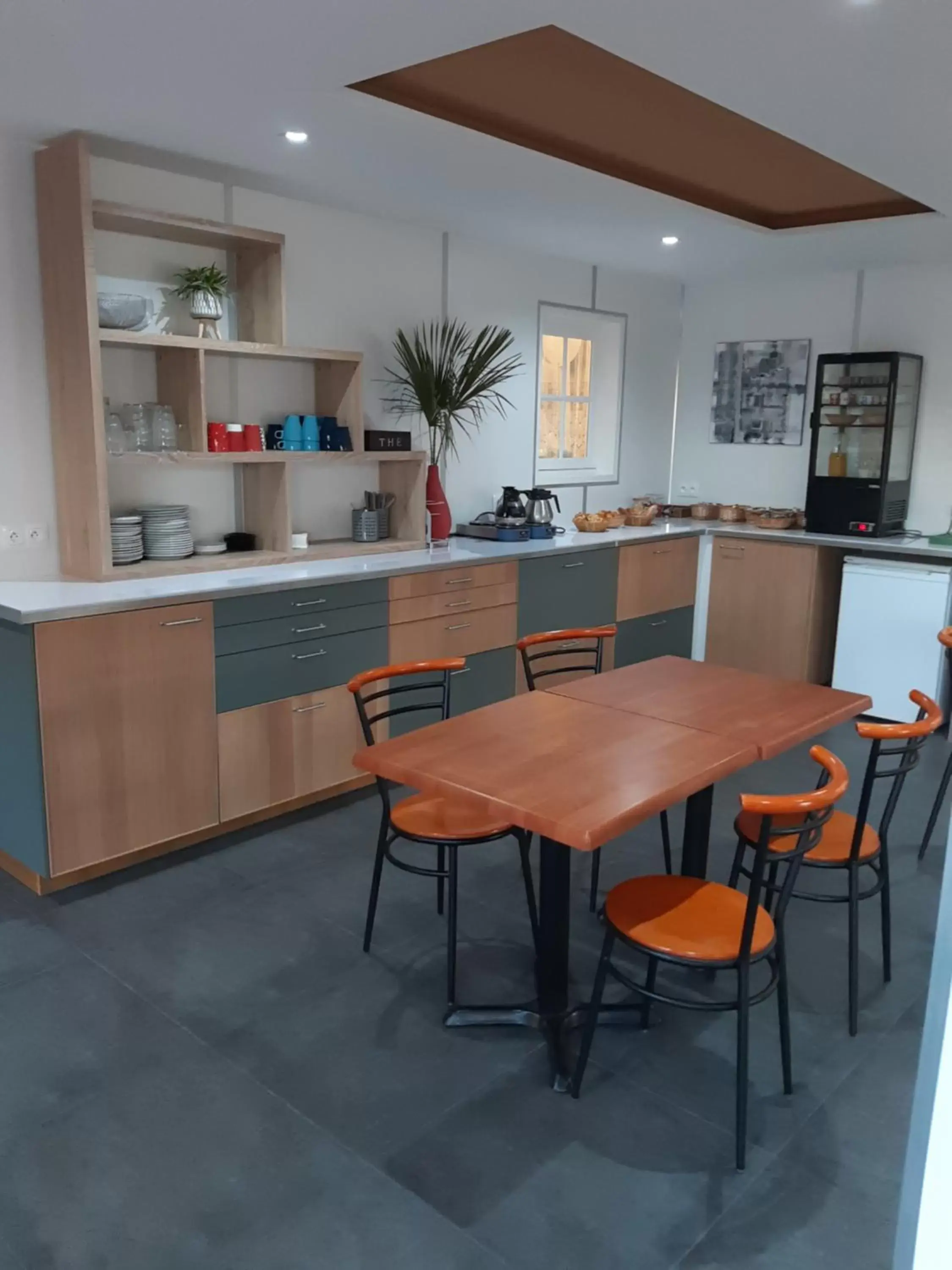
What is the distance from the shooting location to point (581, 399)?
6215 millimetres

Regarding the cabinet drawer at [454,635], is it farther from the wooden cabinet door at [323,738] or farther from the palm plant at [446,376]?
the palm plant at [446,376]

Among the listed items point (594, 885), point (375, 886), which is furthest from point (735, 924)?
point (375, 886)

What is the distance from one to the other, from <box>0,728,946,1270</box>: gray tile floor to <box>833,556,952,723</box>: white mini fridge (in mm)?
2280

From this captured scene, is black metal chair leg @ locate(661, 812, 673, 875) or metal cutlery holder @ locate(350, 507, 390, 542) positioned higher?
metal cutlery holder @ locate(350, 507, 390, 542)

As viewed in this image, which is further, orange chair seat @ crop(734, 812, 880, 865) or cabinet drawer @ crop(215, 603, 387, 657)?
cabinet drawer @ crop(215, 603, 387, 657)

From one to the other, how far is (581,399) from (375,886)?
412 centimetres

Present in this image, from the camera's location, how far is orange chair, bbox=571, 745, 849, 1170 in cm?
203

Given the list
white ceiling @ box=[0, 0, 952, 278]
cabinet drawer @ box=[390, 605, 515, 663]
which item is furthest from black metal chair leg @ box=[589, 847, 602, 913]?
white ceiling @ box=[0, 0, 952, 278]

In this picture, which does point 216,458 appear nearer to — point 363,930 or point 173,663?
point 173,663

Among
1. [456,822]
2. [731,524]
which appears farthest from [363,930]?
[731,524]

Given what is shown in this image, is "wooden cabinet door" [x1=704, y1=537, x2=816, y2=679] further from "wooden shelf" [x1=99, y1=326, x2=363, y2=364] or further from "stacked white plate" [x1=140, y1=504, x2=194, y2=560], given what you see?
"stacked white plate" [x1=140, y1=504, x2=194, y2=560]

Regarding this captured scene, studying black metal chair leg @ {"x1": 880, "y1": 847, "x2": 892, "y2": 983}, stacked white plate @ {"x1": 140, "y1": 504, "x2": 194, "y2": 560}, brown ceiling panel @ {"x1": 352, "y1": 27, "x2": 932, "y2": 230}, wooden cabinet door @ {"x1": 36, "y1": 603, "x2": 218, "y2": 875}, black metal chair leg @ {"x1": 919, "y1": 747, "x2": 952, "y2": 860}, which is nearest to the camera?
black metal chair leg @ {"x1": 880, "y1": 847, "x2": 892, "y2": 983}

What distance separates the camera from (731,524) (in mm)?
6223

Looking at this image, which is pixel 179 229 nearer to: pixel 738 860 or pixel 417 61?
pixel 417 61
